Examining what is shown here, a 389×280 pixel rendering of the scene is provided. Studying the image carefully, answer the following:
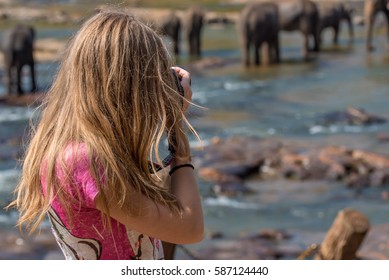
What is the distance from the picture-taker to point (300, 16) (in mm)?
15320

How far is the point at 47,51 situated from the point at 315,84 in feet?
19.3

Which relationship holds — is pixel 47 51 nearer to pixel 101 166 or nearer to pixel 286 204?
pixel 286 204

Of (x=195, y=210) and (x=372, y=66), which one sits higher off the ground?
(x=195, y=210)

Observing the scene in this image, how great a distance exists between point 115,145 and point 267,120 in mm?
8473

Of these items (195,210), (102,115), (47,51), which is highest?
(102,115)

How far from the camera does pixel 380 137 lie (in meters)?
8.60

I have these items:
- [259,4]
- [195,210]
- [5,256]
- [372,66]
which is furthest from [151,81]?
[259,4]

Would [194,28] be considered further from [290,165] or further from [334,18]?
[290,165]

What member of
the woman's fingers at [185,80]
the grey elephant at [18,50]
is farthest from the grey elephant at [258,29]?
the woman's fingers at [185,80]

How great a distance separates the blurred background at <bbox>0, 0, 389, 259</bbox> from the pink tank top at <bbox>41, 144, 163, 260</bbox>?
14.0 inches

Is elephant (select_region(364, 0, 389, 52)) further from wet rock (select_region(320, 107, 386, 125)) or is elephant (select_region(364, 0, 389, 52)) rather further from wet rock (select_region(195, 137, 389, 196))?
wet rock (select_region(195, 137, 389, 196))

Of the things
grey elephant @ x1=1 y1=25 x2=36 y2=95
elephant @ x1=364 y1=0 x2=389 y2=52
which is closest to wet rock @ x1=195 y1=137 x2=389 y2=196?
grey elephant @ x1=1 y1=25 x2=36 y2=95

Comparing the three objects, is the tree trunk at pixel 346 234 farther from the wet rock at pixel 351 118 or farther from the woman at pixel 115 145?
the wet rock at pixel 351 118

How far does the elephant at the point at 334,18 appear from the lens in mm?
15528
